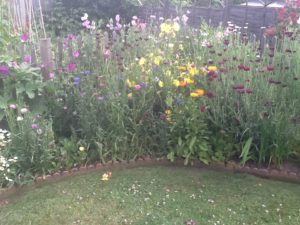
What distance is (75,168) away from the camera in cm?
372

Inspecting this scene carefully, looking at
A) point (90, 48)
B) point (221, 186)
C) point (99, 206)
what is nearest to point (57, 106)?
point (90, 48)

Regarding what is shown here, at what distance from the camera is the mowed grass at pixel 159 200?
3064 millimetres

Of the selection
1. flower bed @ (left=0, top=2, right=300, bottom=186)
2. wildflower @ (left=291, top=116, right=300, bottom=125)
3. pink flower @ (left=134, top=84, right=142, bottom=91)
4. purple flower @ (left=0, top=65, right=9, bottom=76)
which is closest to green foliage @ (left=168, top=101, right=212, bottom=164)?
flower bed @ (left=0, top=2, right=300, bottom=186)

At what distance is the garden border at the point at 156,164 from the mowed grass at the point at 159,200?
55 mm

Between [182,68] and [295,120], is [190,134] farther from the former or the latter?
[295,120]

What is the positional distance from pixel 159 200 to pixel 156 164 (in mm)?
618

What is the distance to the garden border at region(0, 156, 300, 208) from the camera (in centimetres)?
351

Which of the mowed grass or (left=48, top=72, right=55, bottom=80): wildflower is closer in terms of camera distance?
the mowed grass

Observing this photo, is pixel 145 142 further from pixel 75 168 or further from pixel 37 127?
pixel 37 127

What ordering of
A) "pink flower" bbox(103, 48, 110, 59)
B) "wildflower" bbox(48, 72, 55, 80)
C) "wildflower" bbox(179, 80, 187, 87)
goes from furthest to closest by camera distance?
"pink flower" bbox(103, 48, 110, 59) < "wildflower" bbox(48, 72, 55, 80) < "wildflower" bbox(179, 80, 187, 87)

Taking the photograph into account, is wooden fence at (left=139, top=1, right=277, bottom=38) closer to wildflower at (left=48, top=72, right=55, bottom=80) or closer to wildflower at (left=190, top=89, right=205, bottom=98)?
wildflower at (left=48, top=72, right=55, bottom=80)

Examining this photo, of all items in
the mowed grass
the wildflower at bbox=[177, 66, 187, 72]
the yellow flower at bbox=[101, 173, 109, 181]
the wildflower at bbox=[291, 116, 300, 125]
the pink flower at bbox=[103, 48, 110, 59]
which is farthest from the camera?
the pink flower at bbox=[103, 48, 110, 59]

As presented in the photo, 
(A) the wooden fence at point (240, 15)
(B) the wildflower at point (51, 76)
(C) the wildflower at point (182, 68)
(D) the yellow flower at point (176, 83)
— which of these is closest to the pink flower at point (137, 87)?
(D) the yellow flower at point (176, 83)

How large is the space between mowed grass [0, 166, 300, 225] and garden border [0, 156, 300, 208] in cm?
5
